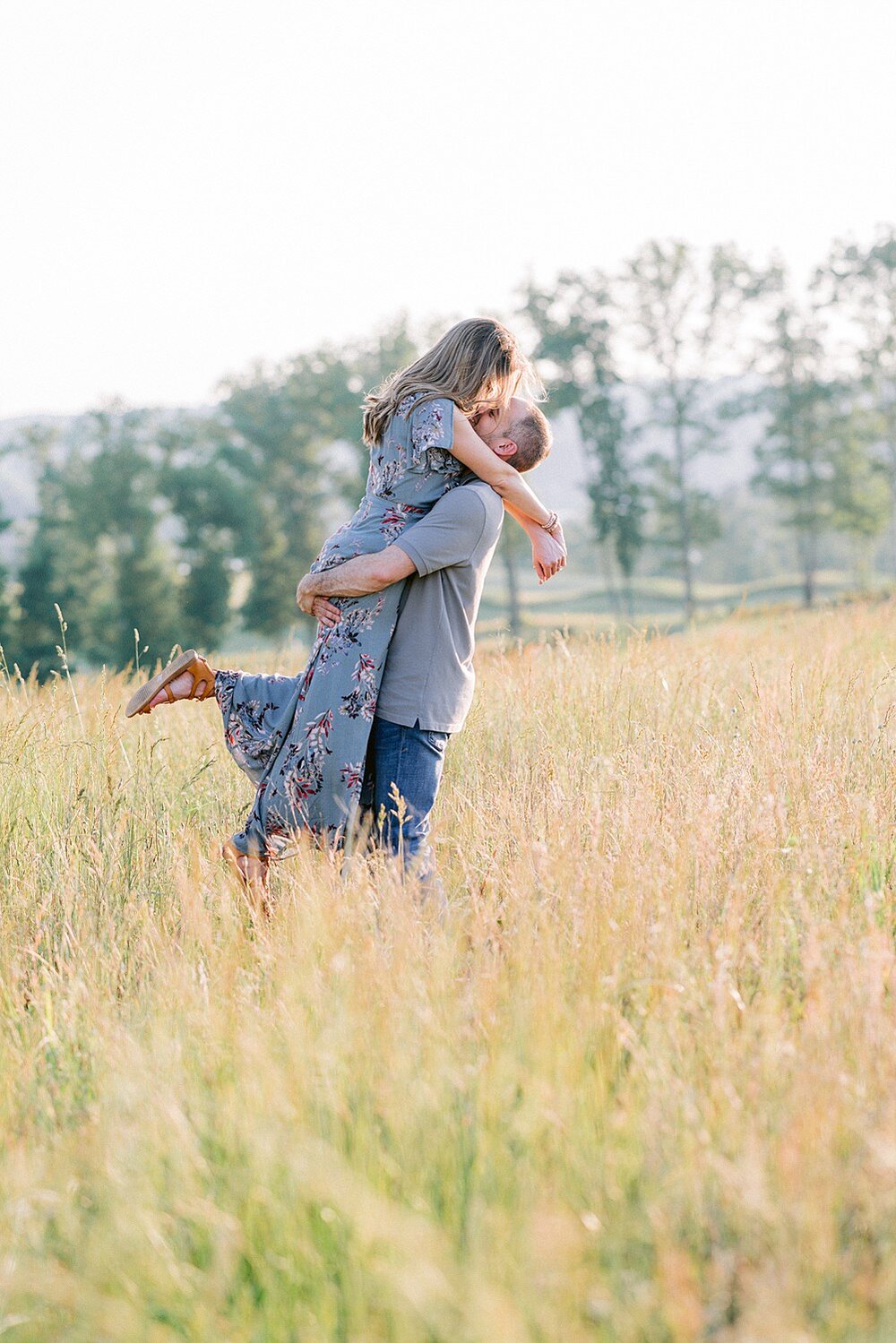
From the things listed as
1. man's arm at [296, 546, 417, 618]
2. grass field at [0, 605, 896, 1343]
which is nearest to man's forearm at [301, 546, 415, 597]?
man's arm at [296, 546, 417, 618]

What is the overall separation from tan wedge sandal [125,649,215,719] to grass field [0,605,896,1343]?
17.6 inches

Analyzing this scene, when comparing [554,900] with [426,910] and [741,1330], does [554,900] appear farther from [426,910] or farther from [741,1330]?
[741,1330]

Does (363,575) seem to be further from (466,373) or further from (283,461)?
(283,461)

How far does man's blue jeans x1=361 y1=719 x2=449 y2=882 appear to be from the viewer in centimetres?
336

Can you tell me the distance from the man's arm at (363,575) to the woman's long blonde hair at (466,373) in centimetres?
44

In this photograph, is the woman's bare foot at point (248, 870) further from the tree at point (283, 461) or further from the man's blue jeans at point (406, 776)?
the tree at point (283, 461)

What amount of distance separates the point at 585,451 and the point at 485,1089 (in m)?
45.5

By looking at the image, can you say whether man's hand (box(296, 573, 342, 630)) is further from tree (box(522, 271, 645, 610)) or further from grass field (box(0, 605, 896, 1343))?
tree (box(522, 271, 645, 610))

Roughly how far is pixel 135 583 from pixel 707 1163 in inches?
1819

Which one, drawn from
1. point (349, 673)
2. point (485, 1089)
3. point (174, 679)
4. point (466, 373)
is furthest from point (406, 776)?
point (485, 1089)

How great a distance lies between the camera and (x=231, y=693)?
3762mm

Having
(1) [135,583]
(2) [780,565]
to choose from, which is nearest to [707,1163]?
(1) [135,583]

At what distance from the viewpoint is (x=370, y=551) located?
348 cm

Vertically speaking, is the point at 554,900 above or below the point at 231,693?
below
